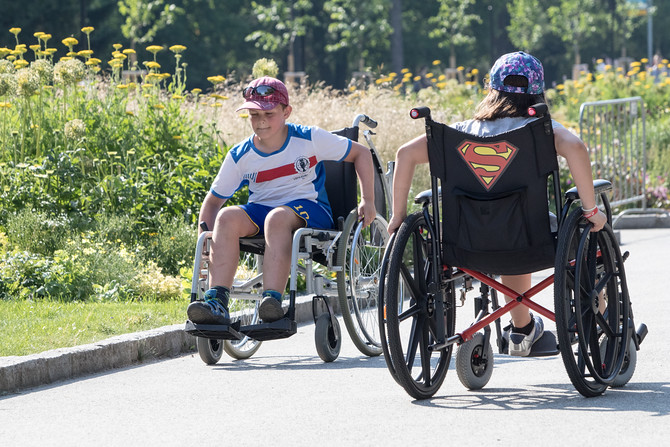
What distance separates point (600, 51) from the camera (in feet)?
227

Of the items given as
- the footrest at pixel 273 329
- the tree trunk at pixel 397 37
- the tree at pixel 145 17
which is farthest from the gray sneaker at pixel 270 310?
the tree at pixel 145 17

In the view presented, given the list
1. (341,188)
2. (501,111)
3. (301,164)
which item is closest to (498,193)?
(501,111)

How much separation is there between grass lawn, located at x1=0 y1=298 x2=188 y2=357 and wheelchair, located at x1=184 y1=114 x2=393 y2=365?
51 cm

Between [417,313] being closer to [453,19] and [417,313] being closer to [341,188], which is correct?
[341,188]

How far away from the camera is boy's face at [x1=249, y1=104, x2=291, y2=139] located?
6695 mm

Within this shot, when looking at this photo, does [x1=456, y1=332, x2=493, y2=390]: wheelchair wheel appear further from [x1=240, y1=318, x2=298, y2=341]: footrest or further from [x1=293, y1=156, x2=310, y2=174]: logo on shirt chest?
[x1=293, y1=156, x2=310, y2=174]: logo on shirt chest

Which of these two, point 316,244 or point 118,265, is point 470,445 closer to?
point 316,244

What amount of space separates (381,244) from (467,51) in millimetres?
55776

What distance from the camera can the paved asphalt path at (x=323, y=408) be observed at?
4.63 metres

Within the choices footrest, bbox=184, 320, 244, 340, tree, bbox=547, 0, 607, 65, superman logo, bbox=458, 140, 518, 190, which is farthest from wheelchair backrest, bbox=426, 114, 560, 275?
tree, bbox=547, 0, 607, 65

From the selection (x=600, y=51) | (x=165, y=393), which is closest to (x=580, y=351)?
(x=165, y=393)

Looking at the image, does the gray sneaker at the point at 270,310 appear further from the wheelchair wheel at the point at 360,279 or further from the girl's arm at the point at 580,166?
the girl's arm at the point at 580,166

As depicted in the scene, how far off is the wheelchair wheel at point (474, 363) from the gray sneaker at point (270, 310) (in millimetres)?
1079

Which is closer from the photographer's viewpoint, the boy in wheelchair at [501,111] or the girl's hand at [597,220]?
the girl's hand at [597,220]
